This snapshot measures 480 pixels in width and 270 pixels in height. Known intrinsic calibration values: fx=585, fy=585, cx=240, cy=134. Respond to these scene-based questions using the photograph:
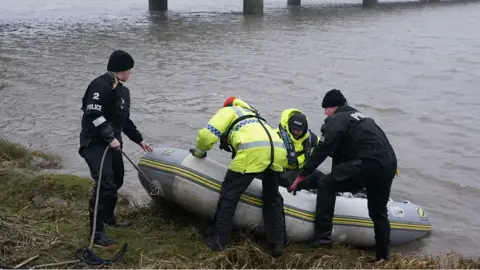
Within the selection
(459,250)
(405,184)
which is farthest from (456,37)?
(459,250)

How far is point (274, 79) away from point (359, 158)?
1231 cm

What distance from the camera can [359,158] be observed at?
5797mm

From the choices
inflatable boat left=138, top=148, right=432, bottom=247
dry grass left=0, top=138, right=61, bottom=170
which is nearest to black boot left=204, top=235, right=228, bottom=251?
inflatable boat left=138, top=148, right=432, bottom=247

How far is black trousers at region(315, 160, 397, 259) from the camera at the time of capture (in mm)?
5773

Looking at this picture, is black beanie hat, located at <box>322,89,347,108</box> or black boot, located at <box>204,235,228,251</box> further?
black beanie hat, located at <box>322,89,347,108</box>

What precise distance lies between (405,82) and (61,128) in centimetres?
1037

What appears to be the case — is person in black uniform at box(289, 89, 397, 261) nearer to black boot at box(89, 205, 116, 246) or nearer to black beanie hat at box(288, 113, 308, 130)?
black beanie hat at box(288, 113, 308, 130)

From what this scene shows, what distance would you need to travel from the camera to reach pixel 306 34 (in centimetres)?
2897

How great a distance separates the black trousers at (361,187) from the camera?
577 cm

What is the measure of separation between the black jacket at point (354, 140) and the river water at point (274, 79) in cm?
181

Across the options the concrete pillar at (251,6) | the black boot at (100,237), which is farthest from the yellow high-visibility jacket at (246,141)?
the concrete pillar at (251,6)

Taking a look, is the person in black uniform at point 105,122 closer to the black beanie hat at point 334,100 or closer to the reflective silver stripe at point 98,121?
the reflective silver stripe at point 98,121

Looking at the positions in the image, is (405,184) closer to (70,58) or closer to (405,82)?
(405,82)

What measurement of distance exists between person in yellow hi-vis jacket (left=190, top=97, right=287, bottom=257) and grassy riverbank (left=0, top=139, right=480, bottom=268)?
21cm
